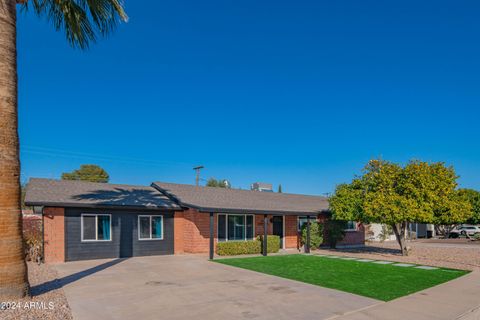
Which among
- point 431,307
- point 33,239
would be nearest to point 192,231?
point 33,239

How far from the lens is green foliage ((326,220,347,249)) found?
2194 cm

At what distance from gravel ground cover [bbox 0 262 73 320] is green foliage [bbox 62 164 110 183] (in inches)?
1816

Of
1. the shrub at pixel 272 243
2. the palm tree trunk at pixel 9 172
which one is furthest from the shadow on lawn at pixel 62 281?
the shrub at pixel 272 243

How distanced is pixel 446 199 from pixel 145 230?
14052 millimetres

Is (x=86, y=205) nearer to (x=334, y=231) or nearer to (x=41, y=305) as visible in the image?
(x=41, y=305)

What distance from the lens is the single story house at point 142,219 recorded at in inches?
587

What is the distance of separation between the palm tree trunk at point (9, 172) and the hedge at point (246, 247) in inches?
420

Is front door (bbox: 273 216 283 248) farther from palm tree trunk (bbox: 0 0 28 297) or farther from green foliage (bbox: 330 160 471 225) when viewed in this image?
palm tree trunk (bbox: 0 0 28 297)

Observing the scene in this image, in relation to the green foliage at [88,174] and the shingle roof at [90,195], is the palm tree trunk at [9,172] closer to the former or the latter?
the shingle roof at [90,195]

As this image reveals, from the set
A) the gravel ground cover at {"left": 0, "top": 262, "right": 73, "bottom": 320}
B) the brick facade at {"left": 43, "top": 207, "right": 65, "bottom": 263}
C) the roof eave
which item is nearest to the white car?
the roof eave

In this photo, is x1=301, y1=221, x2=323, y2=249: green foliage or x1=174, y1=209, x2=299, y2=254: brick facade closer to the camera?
x1=174, y1=209, x2=299, y2=254: brick facade

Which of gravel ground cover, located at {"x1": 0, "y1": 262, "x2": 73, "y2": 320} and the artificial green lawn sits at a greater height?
gravel ground cover, located at {"x1": 0, "y1": 262, "x2": 73, "y2": 320}

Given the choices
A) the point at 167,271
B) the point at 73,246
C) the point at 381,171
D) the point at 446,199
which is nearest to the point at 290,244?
the point at 381,171

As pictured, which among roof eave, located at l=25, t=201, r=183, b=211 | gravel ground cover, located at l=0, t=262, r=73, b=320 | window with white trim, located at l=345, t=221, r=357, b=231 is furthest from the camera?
window with white trim, located at l=345, t=221, r=357, b=231
